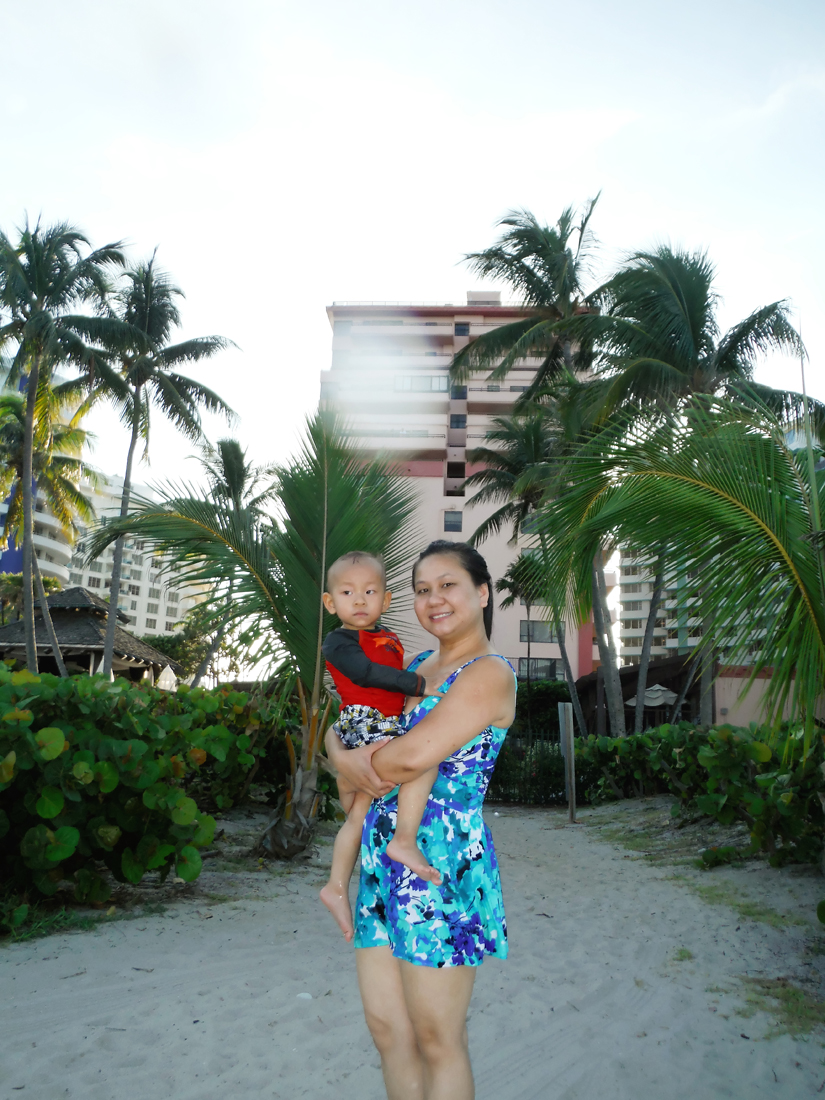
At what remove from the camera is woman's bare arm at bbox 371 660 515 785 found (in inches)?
69.2

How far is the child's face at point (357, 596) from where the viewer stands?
2.45 m

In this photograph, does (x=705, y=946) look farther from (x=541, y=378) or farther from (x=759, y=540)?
(x=541, y=378)

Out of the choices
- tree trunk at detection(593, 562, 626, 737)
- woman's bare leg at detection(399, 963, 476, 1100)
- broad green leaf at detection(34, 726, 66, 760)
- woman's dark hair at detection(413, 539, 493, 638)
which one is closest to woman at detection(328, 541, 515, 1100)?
woman's bare leg at detection(399, 963, 476, 1100)

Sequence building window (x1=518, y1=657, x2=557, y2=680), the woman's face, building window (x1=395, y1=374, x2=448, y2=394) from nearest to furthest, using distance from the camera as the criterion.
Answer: the woman's face
building window (x1=518, y1=657, x2=557, y2=680)
building window (x1=395, y1=374, x2=448, y2=394)

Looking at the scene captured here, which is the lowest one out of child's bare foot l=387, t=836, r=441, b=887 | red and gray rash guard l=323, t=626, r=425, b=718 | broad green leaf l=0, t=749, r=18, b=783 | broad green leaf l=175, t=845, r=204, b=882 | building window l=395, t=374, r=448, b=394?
broad green leaf l=175, t=845, r=204, b=882

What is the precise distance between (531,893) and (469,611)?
5082 mm

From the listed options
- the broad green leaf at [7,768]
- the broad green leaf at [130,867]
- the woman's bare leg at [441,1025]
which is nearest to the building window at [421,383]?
the broad green leaf at [130,867]

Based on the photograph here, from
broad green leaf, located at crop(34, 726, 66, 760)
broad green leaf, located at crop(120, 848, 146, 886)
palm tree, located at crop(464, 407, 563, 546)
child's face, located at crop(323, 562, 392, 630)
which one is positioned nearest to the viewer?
child's face, located at crop(323, 562, 392, 630)

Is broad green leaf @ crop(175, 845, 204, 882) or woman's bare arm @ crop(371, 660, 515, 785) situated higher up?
woman's bare arm @ crop(371, 660, 515, 785)

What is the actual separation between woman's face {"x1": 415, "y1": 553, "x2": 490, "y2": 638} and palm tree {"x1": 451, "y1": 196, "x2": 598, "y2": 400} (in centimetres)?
1920

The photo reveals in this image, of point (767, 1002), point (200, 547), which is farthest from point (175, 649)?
point (767, 1002)

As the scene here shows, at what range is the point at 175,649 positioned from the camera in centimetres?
5038

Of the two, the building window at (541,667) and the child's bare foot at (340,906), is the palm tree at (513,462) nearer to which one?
the building window at (541,667)

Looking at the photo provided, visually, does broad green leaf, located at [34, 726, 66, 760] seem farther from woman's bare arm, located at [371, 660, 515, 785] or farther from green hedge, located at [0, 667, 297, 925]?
woman's bare arm, located at [371, 660, 515, 785]
